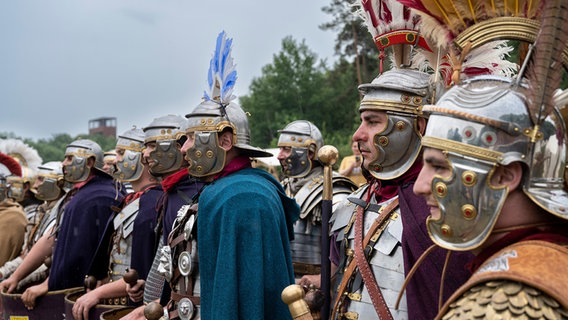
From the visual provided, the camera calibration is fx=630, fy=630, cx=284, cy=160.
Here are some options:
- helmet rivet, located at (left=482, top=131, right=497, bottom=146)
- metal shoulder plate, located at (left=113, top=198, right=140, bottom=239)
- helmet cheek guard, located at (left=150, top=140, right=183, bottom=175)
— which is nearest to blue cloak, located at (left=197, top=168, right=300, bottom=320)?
helmet rivet, located at (left=482, top=131, right=497, bottom=146)

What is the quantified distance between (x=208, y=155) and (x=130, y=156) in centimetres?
289

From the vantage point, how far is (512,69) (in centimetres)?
343

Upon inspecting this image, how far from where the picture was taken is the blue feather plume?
14.4ft

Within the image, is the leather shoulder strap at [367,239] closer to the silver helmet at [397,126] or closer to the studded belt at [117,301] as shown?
the silver helmet at [397,126]

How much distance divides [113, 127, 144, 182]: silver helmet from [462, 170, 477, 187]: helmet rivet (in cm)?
505

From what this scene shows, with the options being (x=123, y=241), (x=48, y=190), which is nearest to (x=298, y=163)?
(x=123, y=241)

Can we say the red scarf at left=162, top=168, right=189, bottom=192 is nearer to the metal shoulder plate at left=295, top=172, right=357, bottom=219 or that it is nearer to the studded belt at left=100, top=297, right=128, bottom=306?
the studded belt at left=100, top=297, right=128, bottom=306

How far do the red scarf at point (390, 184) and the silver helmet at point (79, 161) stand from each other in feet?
14.7

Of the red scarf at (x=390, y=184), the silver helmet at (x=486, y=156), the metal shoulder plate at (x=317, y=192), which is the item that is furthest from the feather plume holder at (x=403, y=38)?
the metal shoulder plate at (x=317, y=192)

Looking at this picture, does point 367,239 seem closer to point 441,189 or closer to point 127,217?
point 441,189

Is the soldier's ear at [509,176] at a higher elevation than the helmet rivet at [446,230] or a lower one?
higher

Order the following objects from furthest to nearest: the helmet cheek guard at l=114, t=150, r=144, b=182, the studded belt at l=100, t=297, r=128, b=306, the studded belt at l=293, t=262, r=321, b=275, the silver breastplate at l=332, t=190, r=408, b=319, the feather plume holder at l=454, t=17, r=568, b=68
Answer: the helmet cheek guard at l=114, t=150, r=144, b=182 → the studded belt at l=293, t=262, r=321, b=275 → the studded belt at l=100, t=297, r=128, b=306 → the silver breastplate at l=332, t=190, r=408, b=319 → the feather plume holder at l=454, t=17, r=568, b=68

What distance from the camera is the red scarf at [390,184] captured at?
3475 mm

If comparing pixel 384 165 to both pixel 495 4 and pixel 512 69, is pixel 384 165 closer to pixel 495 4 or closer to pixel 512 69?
pixel 512 69
